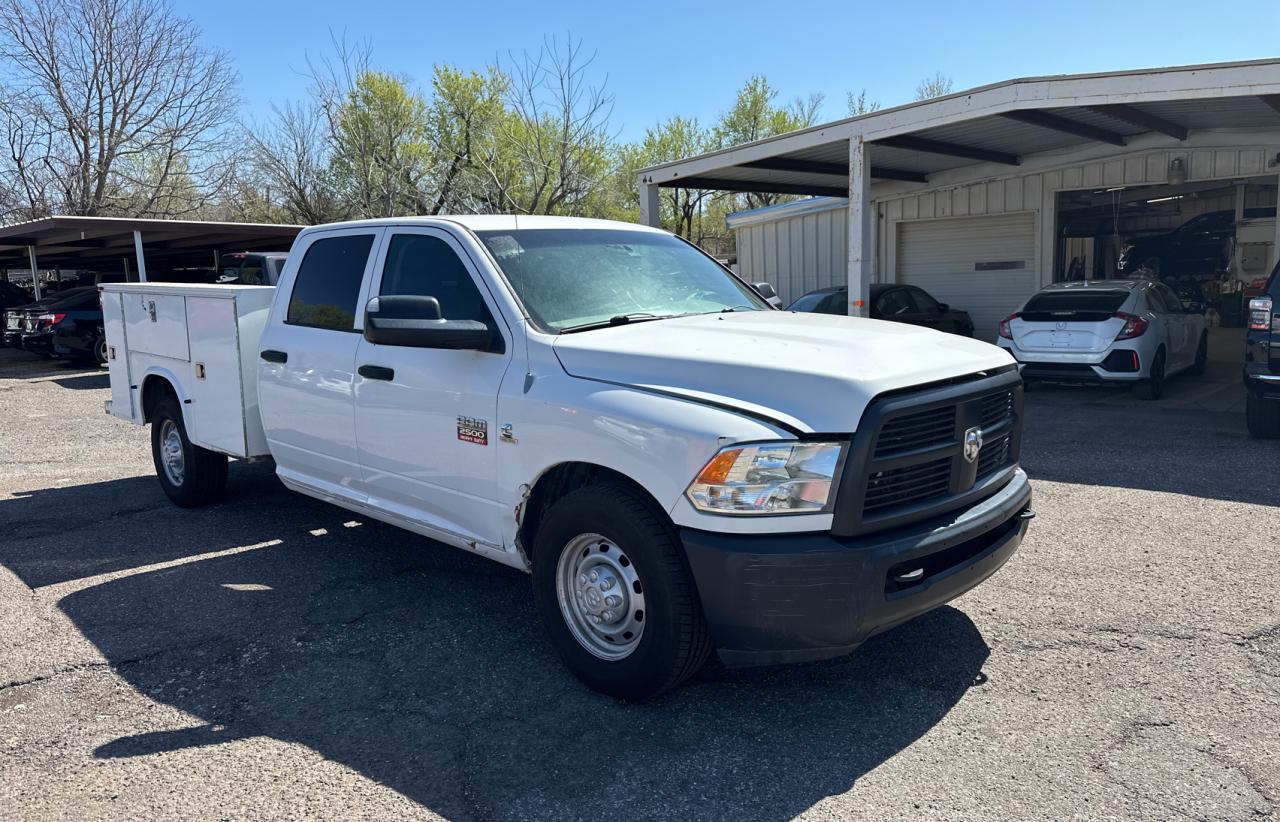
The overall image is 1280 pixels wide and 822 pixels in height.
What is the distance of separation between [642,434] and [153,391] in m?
5.41

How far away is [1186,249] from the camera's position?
2130cm

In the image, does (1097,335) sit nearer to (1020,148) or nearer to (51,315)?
(1020,148)

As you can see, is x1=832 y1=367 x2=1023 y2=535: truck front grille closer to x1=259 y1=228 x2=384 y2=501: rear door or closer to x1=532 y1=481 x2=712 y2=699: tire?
x1=532 y1=481 x2=712 y2=699: tire

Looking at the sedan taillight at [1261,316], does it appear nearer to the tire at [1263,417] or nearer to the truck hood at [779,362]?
the tire at [1263,417]

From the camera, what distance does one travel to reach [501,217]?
15.8ft

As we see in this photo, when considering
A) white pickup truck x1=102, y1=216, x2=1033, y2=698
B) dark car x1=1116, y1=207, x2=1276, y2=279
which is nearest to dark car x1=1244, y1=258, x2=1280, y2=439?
white pickup truck x1=102, y1=216, x2=1033, y2=698

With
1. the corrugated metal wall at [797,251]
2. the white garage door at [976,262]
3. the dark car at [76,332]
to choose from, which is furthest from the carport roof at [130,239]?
the white garage door at [976,262]

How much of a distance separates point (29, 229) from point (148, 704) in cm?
1720

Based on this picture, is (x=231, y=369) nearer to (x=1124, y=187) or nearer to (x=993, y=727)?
(x=993, y=727)

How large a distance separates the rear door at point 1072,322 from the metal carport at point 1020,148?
2063 millimetres

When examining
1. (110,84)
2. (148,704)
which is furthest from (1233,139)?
(110,84)

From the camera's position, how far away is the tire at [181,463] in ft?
22.2

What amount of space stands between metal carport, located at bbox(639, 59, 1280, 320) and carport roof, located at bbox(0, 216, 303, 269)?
29.6ft

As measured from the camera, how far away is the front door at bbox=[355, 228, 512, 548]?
4137mm
